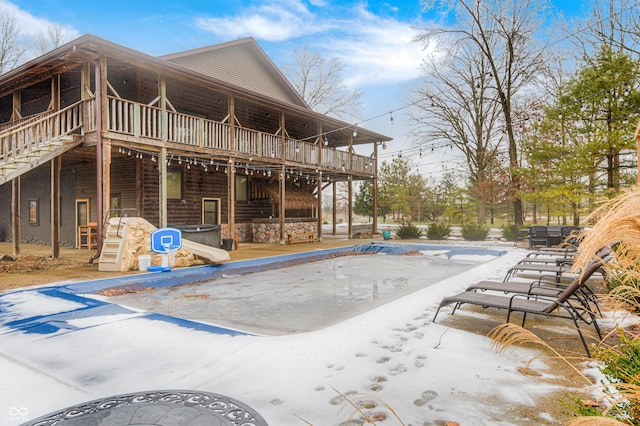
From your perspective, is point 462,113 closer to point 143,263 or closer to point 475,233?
point 475,233

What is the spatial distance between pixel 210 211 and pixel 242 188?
200 centimetres

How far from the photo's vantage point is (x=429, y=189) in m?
41.8

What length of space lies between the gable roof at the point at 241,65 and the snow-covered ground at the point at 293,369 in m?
13.3

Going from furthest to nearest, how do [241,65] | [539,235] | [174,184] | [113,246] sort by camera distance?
[241,65] → [174,184] → [539,235] → [113,246]

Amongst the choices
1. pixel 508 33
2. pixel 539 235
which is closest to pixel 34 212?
pixel 539 235

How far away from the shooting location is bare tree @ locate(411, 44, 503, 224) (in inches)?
994

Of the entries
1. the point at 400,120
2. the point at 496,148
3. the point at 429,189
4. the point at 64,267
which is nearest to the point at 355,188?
the point at 429,189

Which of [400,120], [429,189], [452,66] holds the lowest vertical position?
[429,189]

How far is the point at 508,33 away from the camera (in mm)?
20141

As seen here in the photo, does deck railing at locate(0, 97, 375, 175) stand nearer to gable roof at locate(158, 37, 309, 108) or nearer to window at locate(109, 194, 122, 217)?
window at locate(109, 194, 122, 217)

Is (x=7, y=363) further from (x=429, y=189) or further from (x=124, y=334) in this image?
(x=429, y=189)

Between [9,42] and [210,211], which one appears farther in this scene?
[9,42]

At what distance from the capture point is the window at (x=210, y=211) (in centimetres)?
1526

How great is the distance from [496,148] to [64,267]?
82.1 feet
